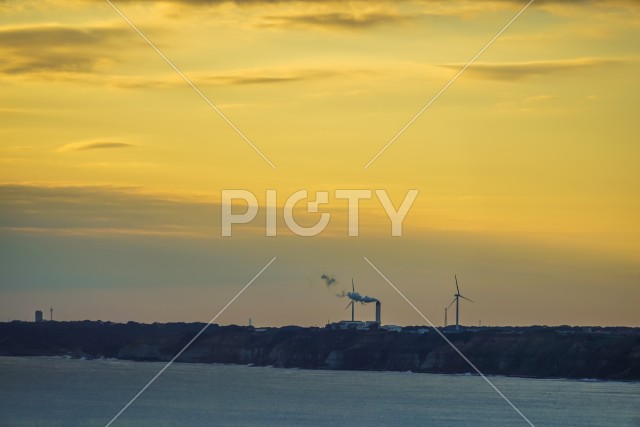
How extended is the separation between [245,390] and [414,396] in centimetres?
2646

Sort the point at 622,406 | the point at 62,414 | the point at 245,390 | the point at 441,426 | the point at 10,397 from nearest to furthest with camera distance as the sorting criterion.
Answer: the point at 441,426 → the point at 62,414 → the point at 622,406 → the point at 10,397 → the point at 245,390

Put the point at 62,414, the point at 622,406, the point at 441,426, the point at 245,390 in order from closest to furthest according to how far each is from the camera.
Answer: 1. the point at 441,426
2. the point at 62,414
3. the point at 622,406
4. the point at 245,390

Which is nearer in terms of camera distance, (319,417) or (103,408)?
(319,417)

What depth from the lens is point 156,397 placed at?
597ft

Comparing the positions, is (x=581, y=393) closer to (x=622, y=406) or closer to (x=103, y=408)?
(x=622, y=406)

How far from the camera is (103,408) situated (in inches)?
6250

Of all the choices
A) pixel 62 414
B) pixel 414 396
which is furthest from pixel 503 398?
pixel 62 414

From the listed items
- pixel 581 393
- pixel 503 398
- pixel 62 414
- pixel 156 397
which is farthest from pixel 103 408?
pixel 581 393

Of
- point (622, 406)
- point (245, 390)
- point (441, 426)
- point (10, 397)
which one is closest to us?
point (441, 426)

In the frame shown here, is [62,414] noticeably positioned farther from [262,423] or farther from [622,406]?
[622,406]

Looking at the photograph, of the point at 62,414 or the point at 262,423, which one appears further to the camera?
the point at 62,414

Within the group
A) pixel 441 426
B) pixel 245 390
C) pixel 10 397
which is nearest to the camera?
pixel 441 426

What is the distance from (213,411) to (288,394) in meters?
34.8

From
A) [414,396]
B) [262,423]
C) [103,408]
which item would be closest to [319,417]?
[262,423]
